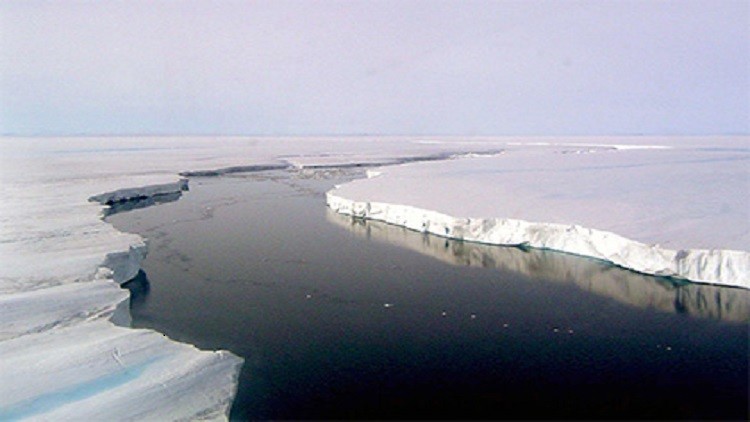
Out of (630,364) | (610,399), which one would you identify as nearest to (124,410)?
(610,399)

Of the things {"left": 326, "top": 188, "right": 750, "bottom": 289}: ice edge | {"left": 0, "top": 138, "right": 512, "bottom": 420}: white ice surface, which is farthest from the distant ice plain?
{"left": 326, "top": 188, "right": 750, "bottom": 289}: ice edge

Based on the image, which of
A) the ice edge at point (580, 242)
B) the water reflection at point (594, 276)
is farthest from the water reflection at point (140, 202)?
the water reflection at point (594, 276)

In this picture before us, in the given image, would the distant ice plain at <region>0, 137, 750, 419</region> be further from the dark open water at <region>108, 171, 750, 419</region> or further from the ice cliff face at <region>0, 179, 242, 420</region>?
the dark open water at <region>108, 171, 750, 419</region>

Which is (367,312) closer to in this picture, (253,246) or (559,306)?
(559,306)

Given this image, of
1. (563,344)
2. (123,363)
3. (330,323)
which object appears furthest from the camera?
(330,323)

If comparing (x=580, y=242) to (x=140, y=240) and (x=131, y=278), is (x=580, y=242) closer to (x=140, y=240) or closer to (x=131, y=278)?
(x=131, y=278)

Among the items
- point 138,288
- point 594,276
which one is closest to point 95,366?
point 138,288
